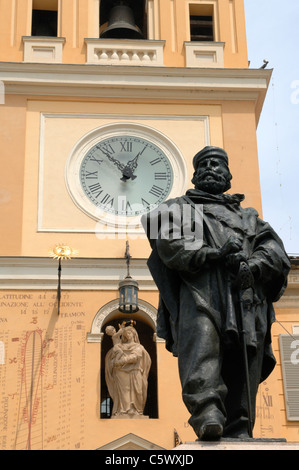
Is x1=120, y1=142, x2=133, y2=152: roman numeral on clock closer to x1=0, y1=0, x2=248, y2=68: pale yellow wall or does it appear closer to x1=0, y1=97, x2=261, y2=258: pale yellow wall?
x1=0, y1=97, x2=261, y2=258: pale yellow wall

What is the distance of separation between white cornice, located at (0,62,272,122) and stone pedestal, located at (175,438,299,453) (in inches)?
451

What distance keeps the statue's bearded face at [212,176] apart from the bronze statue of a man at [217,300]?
0.12m

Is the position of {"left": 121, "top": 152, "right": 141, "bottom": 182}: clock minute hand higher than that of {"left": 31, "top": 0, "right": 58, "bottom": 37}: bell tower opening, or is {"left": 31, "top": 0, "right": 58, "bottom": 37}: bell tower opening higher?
{"left": 31, "top": 0, "right": 58, "bottom": 37}: bell tower opening

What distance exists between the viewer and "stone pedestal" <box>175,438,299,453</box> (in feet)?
11.8

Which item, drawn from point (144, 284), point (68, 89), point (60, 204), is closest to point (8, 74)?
point (68, 89)

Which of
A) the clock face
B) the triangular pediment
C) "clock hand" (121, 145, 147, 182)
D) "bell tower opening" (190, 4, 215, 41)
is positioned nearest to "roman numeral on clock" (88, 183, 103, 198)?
the clock face

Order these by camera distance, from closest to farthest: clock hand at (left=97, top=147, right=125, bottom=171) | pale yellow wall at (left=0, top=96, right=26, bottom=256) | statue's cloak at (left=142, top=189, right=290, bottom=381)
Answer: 1. statue's cloak at (left=142, top=189, right=290, bottom=381)
2. pale yellow wall at (left=0, top=96, right=26, bottom=256)
3. clock hand at (left=97, top=147, right=125, bottom=171)

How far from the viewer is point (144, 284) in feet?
43.3

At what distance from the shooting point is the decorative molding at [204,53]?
50.2ft

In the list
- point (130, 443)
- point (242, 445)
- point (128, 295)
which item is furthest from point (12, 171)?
point (242, 445)

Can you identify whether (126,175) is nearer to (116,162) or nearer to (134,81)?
(116,162)
